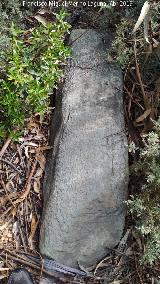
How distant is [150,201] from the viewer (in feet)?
9.33

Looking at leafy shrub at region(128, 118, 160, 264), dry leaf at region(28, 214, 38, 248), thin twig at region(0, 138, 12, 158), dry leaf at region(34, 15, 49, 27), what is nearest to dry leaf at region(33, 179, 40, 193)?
dry leaf at region(28, 214, 38, 248)

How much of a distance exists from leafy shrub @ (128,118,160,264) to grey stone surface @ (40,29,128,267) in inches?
5.3

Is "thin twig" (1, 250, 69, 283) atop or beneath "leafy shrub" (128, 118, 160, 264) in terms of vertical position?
Result: beneath

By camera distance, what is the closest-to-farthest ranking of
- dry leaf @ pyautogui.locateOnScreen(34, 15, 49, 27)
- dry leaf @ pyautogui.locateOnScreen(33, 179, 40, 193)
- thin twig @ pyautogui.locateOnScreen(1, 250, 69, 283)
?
thin twig @ pyautogui.locateOnScreen(1, 250, 69, 283), dry leaf @ pyautogui.locateOnScreen(33, 179, 40, 193), dry leaf @ pyautogui.locateOnScreen(34, 15, 49, 27)

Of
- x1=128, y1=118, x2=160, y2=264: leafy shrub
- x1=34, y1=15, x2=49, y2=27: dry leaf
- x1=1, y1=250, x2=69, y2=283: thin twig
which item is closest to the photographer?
x1=128, y1=118, x2=160, y2=264: leafy shrub

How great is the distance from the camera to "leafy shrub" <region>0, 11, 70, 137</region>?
2824mm

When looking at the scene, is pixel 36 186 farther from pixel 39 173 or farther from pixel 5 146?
pixel 5 146

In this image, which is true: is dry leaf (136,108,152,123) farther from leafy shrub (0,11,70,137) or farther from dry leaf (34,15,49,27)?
dry leaf (34,15,49,27)

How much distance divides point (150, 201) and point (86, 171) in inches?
15.9

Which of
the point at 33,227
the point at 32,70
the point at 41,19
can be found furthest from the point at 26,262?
the point at 41,19

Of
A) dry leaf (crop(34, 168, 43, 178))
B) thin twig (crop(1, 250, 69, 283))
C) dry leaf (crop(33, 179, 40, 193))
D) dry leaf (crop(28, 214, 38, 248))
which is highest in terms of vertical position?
dry leaf (crop(34, 168, 43, 178))

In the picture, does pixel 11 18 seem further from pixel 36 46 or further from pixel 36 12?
pixel 36 46

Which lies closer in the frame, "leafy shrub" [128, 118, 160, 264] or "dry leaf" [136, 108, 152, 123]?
"leafy shrub" [128, 118, 160, 264]

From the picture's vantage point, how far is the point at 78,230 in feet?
9.46
